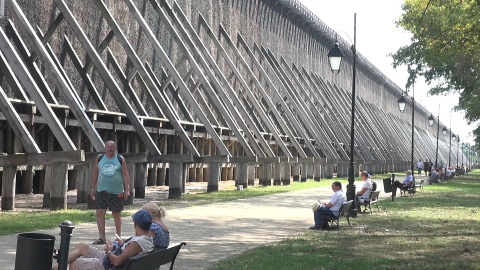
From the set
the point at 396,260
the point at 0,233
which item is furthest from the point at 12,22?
the point at 396,260

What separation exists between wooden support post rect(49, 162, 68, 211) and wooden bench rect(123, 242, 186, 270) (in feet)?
32.6

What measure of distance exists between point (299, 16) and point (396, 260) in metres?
54.0

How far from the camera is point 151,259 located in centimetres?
810

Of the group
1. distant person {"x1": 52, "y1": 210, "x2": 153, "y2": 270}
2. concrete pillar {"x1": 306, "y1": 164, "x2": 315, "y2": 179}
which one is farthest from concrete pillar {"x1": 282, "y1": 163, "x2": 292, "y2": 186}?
distant person {"x1": 52, "y1": 210, "x2": 153, "y2": 270}

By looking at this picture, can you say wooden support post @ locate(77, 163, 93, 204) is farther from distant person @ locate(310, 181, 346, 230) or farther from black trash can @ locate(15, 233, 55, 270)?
black trash can @ locate(15, 233, 55, 270)

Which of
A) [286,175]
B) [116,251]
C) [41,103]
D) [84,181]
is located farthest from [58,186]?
[286,175]

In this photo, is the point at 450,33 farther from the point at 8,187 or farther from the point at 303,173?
the point at 303,173

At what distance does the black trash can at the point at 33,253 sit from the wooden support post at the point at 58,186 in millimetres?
10828

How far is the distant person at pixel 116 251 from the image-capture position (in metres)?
8.26

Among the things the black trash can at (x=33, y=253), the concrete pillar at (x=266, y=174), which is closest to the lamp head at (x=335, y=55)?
the concrete pillar at (x=266, y=174)

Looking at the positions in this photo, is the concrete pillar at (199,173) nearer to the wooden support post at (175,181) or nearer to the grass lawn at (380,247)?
the wooden support post at (175,181)

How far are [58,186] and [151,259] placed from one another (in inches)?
426

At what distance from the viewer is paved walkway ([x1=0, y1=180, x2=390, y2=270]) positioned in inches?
484

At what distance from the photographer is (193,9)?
4162cm
